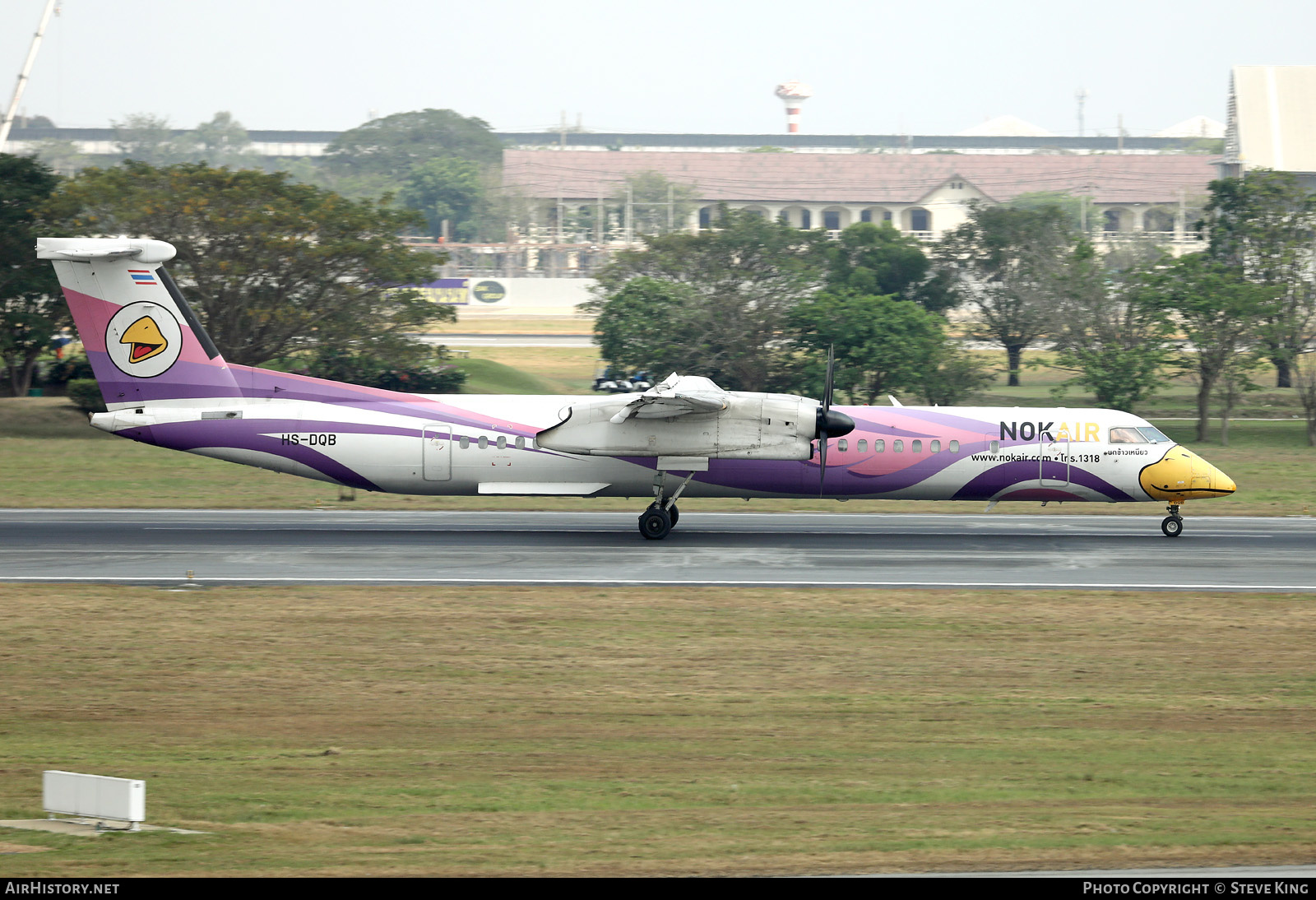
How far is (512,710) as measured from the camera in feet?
47.7

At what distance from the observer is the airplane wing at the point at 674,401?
2450 centimetres

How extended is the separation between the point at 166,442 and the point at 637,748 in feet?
55.1

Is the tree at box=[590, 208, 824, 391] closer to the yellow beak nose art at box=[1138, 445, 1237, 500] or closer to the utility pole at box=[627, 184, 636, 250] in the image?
the yellow beak nose art at box=[1138, 445, 1237, 500]

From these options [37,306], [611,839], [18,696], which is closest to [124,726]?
[18,696]

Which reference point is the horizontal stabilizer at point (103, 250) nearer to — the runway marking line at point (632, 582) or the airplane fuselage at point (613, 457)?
the airplane fuselage at point (613, 457)

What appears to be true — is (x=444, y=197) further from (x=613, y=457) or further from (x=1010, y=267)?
(x=613, y=457)

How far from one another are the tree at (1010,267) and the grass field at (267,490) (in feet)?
58.3

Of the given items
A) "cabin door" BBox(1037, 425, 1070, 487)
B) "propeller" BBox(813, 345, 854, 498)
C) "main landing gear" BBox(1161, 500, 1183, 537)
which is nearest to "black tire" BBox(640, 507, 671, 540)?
"propeller" BBox(813, 345, 854, 498)

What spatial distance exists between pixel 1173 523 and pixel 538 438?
1471cm

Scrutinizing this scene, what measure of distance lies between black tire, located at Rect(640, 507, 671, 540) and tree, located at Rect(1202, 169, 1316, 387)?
106 ft

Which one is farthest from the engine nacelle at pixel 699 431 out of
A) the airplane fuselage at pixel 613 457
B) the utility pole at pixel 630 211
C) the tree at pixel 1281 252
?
the utility pole at pixel 630 211

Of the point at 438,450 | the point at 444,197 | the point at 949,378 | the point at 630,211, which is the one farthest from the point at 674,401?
the point at 444,197

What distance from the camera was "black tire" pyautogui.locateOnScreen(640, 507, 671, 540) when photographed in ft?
87.1
